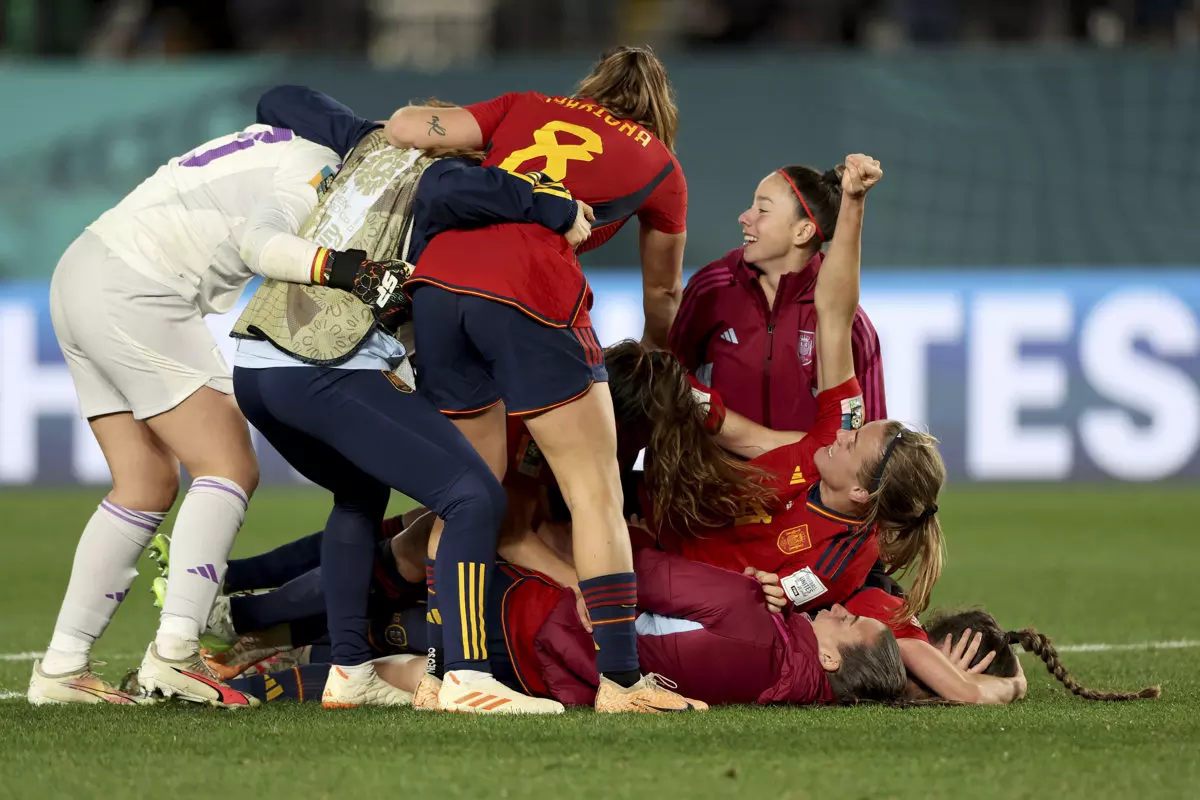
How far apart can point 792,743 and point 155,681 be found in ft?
5.74

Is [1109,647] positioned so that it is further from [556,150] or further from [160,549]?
[160,549]

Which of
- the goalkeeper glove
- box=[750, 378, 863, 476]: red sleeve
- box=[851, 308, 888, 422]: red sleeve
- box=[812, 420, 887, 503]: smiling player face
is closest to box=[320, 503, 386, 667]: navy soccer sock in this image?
the goalkeeper glove

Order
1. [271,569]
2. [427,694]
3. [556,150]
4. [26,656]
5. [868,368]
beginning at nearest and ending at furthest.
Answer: [427,694] < [556,150] < [271,569] < [868,368] < [26,656]

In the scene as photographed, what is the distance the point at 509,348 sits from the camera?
423 cm

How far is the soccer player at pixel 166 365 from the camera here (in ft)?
15.0

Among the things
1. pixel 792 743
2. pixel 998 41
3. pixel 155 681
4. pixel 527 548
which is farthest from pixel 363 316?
pixel 998 41

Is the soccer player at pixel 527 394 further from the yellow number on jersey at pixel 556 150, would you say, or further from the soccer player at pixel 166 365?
the soccer player at pixel 166 365

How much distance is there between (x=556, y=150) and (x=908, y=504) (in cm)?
143

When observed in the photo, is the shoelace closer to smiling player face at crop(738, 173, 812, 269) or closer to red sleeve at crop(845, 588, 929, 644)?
red sleeve at crop(845, 588, 929, 644)

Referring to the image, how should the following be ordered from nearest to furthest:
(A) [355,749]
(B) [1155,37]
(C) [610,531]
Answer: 1. (A) [355,749]
2. (C) [610,531]
3. (B) [1155,37]

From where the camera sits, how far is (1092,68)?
11750 mm

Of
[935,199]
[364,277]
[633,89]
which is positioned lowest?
[935,199]

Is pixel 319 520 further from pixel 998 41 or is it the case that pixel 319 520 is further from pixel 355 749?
pixel 998 41

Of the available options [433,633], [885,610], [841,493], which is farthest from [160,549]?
[885,610]
